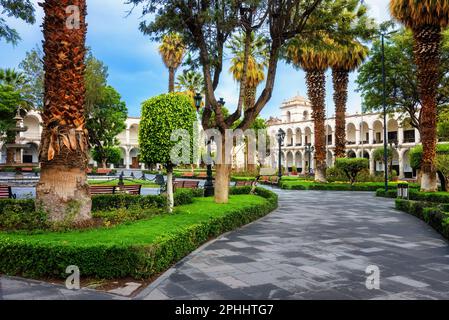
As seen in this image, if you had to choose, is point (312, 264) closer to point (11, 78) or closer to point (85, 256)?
point (85, 256)

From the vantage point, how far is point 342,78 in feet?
93.3

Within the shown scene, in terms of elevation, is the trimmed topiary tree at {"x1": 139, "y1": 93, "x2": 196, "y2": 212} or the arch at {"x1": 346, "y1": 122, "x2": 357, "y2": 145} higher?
the arch at {"x1": 346, "y1": 122, "x2": 357, "y2": 145}

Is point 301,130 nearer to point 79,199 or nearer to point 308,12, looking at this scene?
point 308,12

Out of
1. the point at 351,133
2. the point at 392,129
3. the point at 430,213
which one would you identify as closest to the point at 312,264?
the point at 430,213

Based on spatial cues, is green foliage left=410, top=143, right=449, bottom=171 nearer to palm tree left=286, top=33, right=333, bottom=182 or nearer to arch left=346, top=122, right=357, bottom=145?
palm tree left=286, top=33, right=333, bottom=182

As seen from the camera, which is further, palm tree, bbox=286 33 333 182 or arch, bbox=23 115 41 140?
arch, bbox=23 115 41 140

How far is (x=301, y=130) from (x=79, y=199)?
182 feet

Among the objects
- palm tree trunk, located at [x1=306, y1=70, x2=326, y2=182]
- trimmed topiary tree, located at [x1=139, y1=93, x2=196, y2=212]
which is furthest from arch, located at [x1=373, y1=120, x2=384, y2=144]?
trimmed topiary tree, located at [x1=139, y1=93, x2=196, y2=212]

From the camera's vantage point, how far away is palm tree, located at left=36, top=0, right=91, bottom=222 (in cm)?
753

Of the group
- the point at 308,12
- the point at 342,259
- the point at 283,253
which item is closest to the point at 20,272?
the point at 283,253

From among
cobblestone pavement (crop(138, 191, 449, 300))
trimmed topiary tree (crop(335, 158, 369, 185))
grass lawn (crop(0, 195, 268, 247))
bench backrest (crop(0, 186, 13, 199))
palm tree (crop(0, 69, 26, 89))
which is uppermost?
palm tree (crop(0, 69, 26, 89))

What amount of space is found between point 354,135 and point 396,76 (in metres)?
29.5

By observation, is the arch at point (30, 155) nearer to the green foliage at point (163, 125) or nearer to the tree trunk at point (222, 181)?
the tree trunk at point (222, 181)

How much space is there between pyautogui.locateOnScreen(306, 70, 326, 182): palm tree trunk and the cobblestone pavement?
56.3 feet
